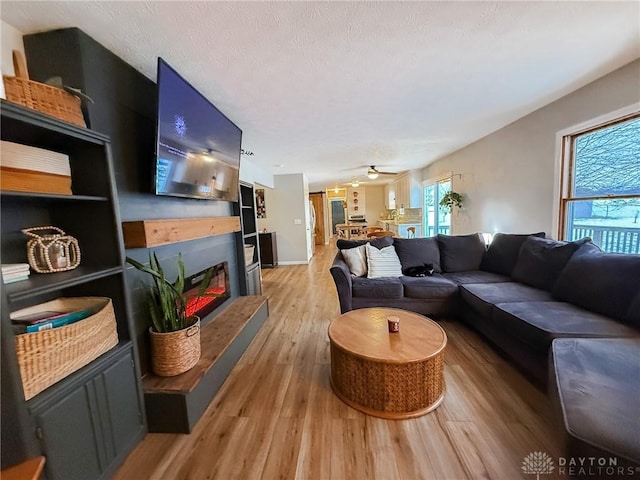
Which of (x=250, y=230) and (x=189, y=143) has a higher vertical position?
(x=189, y=143)

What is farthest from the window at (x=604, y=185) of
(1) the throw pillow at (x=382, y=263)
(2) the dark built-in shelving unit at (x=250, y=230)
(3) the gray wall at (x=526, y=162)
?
(2) the dark built-in shelving unit at (x=250, y=230)

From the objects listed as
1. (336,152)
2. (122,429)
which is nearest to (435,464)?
(122,429)

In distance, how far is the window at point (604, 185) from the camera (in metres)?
2.28

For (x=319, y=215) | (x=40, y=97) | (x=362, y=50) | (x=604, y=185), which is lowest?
(x=319, y=215)

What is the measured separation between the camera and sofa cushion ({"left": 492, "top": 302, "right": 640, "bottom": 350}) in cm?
164

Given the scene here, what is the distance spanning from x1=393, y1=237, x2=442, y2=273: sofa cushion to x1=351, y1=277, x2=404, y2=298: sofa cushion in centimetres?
49

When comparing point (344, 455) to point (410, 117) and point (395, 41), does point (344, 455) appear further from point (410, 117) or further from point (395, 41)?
point (410, 117)

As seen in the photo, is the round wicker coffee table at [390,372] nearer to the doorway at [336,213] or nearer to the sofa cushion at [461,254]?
the sofa cushion at [461,254]

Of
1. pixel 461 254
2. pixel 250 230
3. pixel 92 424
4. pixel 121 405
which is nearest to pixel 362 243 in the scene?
pixel 461 254

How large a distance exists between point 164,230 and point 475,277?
3220 mm

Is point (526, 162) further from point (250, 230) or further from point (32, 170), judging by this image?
point (32, 170)

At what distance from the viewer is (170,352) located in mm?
1667

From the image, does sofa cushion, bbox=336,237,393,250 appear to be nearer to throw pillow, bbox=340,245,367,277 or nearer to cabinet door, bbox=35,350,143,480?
throw pillow, bbox=340,245,367,277

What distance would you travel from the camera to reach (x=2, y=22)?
133 cm
